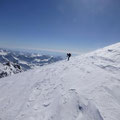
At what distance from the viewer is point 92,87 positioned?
616 centimetres

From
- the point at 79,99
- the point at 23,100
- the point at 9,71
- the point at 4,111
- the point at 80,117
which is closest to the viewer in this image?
the point at 80,117

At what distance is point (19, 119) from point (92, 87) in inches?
162

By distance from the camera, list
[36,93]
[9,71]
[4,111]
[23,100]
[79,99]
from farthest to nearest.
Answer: [9,71], [36,93], [23,100], [4,111], [79,99]

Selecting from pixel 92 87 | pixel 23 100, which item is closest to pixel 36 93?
pixel 23 100

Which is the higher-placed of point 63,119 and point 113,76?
point 113,76

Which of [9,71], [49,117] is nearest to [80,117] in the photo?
[49,117]

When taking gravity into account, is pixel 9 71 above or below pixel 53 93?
below

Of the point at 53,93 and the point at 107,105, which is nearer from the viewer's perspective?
the point at 107,105

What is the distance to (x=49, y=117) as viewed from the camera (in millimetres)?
4934

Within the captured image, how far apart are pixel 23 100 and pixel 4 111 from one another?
1.15 metres

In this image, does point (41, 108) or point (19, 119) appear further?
point (41, 108)

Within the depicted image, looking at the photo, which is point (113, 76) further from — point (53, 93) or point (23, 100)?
point (23, 100)

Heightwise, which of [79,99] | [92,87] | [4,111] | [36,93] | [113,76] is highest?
[113,76]

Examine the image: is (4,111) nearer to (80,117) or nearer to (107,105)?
(80,117)
